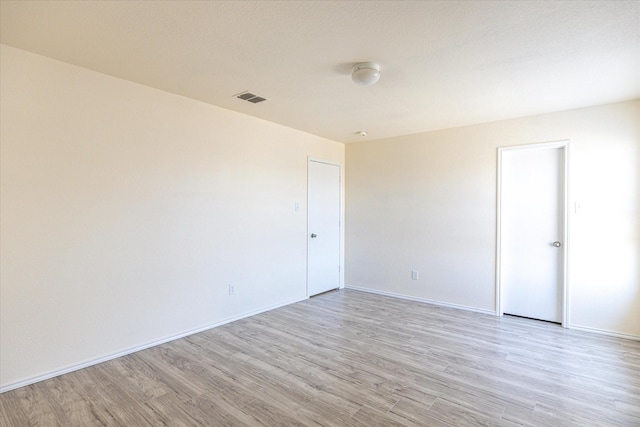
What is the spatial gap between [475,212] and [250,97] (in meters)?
3.24

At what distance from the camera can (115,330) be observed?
2.91m

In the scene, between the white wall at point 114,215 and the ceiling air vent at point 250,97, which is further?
the ceiling air vent at point 250,97

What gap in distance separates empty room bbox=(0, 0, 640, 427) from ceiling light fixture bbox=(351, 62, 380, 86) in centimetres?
2

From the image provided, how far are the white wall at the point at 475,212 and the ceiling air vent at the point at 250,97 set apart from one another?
2.42 metres

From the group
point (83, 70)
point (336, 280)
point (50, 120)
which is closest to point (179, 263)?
point (50, 120)

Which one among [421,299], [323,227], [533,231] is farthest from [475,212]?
[323,227]

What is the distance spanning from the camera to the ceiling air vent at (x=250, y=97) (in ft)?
10.8

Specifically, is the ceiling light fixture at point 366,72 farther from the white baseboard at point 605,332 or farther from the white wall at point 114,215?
the white baseboard at point 605,332

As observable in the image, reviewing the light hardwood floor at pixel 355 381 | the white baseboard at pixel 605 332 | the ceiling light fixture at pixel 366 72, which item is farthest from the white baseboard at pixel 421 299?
the ceiling light fixture at pixel 366 72

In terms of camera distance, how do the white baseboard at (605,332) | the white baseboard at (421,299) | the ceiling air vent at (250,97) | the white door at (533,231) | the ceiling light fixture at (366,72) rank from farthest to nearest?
1. the white baseboard at (421,299)
2. the white door at (533,231)
3. the white baseboard at (605,332)
4. the ceiling air vent at (250,97)
5. the ceiling light fixture at (366,72)

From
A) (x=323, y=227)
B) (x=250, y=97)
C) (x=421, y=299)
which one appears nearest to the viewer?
(x=250, y=97)

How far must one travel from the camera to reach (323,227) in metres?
5.28

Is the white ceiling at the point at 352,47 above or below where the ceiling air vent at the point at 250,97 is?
below

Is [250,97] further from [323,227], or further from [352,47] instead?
[323,227]
